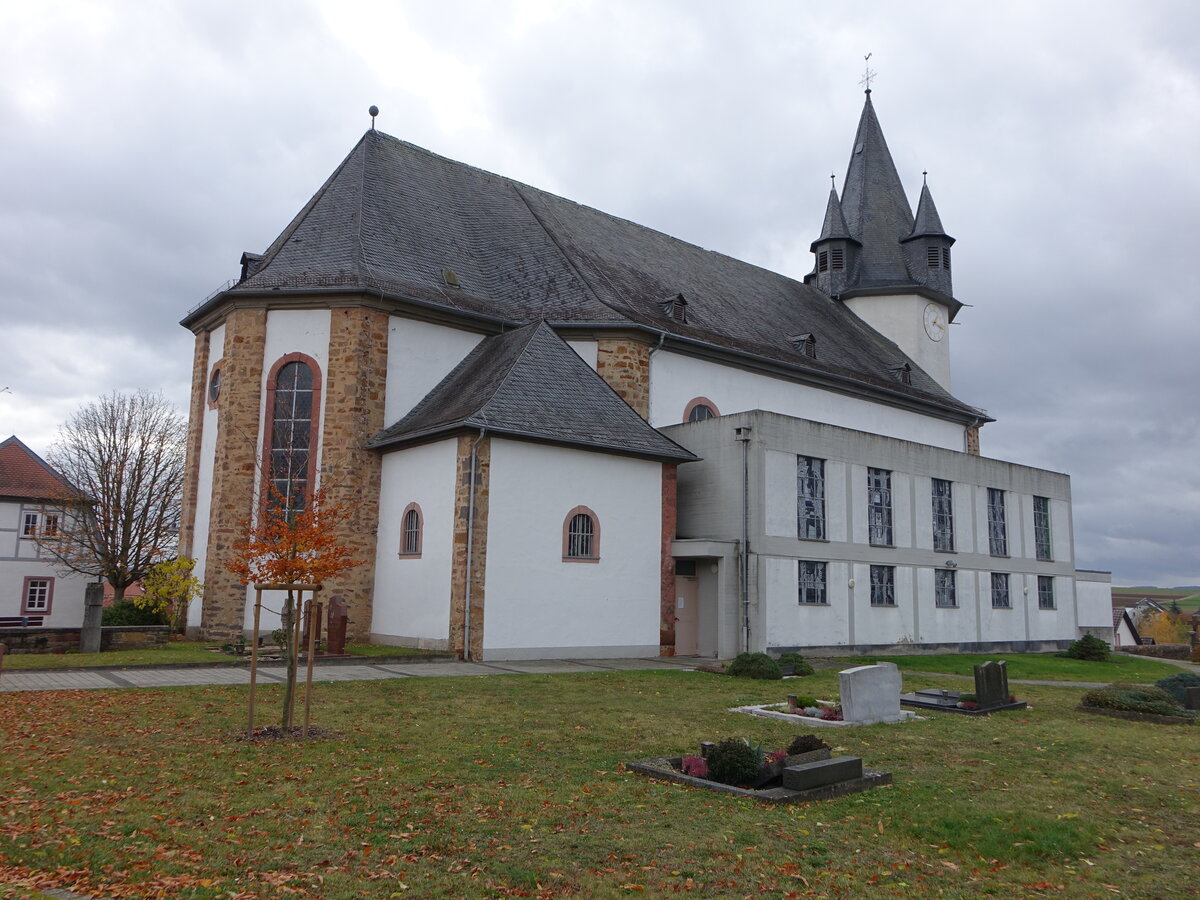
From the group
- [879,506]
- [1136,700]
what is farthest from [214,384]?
[1136,700]

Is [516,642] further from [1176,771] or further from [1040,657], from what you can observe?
[1040,657]

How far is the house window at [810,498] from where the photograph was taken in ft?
78.9

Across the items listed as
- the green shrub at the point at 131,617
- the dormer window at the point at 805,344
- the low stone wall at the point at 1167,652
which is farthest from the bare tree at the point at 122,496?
the low stone wall at the point at 1167,652

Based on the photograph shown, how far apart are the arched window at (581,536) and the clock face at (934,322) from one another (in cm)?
2502

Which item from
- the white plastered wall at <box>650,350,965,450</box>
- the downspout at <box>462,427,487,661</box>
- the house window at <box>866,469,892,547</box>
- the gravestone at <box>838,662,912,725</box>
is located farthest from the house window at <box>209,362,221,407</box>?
the gravestone at <box>838,662,912,725</box>

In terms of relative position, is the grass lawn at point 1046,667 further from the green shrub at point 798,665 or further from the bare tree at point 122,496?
the bare tree at point 122,496

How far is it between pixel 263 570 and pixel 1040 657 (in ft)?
77.2

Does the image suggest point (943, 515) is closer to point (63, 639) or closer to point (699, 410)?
point (699, 410)

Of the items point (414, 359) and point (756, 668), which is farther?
point (414, 359)

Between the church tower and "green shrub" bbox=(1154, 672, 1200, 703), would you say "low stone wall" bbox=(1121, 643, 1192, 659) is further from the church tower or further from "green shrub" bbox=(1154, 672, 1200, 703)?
"green shrub" bbox=(1154, 672, 1200, 703)

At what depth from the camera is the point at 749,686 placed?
16203 millimetres

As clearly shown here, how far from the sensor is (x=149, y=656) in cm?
1802

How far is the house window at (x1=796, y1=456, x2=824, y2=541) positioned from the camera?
24.1 meters

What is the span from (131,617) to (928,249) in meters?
34.6
